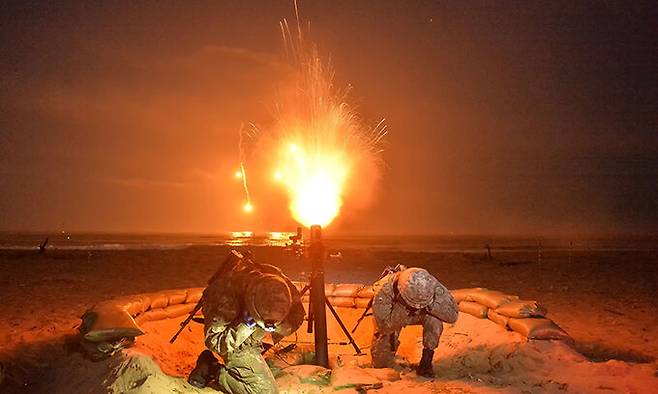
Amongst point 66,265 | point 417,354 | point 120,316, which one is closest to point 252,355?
point 120,316

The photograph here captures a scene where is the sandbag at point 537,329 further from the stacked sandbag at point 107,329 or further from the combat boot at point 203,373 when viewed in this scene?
the stacked sandbag at point 107,329

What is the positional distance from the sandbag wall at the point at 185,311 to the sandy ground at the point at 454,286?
272 mm

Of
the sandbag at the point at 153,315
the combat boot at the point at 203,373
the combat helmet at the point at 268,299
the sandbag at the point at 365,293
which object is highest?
the combat helmet at the point at 268,299

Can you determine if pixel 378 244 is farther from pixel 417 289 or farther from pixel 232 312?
pixel 232 312

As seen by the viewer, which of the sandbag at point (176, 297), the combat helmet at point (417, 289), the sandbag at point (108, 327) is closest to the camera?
the sandbag at point (108, 327)

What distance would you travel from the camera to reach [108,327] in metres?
5.39

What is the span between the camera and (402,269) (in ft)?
23.0

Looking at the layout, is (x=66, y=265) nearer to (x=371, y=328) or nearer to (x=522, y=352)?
(x=371, y=328)

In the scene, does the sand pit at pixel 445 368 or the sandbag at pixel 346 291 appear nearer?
the sand pit at pixel 445 368

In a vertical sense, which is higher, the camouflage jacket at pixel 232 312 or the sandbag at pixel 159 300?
the camouflage jacket at pixel 232 312

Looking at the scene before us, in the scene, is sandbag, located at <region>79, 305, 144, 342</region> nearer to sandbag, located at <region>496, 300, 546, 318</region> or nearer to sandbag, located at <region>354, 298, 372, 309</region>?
sandbag, located at <region>354, 298, 372, 309</region>

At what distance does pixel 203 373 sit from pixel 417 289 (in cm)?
277

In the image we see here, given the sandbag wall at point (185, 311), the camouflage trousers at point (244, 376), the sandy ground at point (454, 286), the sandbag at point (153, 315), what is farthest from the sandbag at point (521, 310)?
the sandbag at point (153, 315)

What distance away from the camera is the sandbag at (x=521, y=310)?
23.5ft
